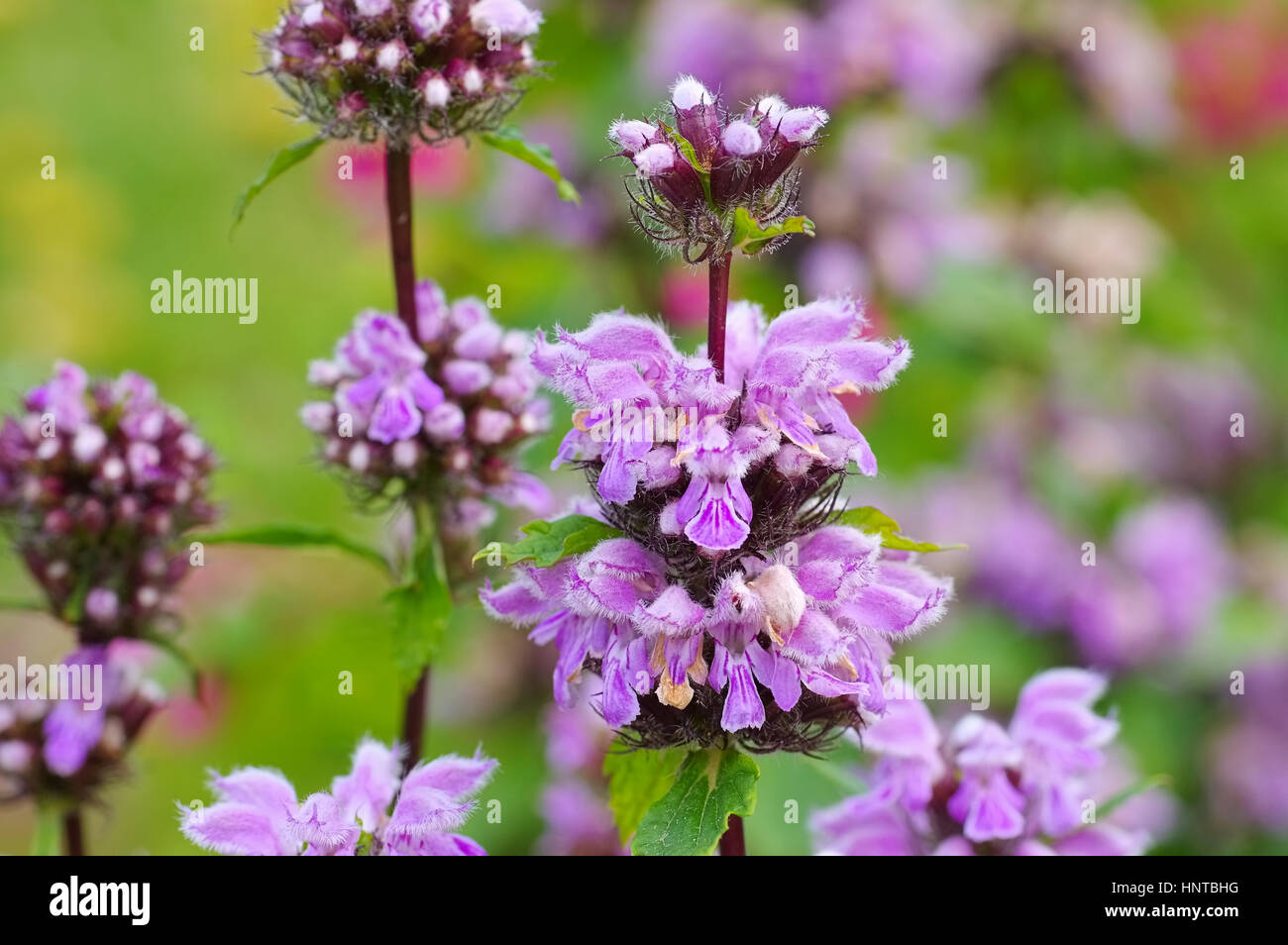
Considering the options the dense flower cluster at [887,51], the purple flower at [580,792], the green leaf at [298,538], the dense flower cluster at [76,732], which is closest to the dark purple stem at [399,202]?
the green leaf at [298,538]

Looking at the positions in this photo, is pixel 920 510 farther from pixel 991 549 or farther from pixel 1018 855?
pixel 1018 855

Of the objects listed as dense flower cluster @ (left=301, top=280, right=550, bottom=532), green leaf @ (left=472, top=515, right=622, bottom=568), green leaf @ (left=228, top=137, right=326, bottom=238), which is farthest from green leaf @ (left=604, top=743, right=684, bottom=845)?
green leaf @ (left=228, top=137, right=326, bottom=238)

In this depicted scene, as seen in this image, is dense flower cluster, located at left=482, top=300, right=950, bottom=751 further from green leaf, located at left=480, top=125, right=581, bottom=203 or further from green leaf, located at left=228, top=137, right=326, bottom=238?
green leaf, located at left=228, top=137, right=326, bottom=238

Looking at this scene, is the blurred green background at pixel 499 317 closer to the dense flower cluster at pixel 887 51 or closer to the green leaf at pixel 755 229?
the dense flower cluster at pixel 887 51

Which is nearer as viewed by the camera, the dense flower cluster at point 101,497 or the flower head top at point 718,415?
the flower head top at point 718,415

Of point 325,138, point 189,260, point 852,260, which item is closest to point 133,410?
point 325,138

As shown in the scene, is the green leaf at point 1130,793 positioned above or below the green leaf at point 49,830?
above
